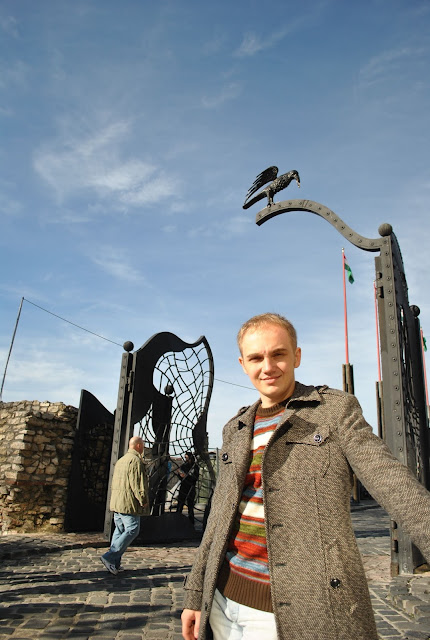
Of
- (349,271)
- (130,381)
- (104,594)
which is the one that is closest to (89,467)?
(130,381)

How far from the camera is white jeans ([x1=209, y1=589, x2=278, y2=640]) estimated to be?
138cm

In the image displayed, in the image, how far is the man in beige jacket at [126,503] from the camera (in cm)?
585

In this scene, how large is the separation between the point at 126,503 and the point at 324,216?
4508mm

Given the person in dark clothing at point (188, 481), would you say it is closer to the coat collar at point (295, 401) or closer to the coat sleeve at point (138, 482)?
the coat sleeve at point (138, 482)

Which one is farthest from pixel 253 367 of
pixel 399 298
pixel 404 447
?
pixel 399 298

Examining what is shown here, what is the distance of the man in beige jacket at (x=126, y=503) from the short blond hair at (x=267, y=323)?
5.01 meters

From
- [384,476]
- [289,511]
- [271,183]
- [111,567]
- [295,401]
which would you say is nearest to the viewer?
[384,476]

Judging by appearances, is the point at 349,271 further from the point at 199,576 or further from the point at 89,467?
the point at 199,576

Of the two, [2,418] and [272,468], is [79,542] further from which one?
[272,468]

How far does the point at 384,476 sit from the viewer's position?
1.29 metres

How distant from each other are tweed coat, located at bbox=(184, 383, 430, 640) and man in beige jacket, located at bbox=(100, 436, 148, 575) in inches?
185

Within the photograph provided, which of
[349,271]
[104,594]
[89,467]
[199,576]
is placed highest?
[349,271]

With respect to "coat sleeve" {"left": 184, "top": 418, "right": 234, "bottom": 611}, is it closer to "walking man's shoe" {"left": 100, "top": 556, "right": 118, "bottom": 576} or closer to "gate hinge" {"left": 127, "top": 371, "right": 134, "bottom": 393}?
"walking man's shoe" {"left": 100, "top": 556, "right": 118, "bottom": 576}

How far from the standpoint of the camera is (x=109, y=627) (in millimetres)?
3979
